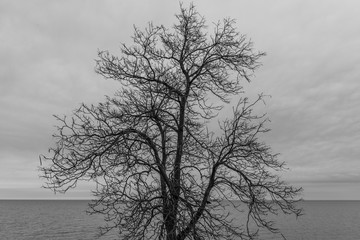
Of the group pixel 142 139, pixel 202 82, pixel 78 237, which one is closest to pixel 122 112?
pixel 142 139

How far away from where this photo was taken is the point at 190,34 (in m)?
9.77

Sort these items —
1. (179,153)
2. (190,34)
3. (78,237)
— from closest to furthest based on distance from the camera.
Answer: (179,153) → (190,34) → (78,237)

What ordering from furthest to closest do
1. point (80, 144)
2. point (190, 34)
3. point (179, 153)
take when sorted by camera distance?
point (190, 34) < point (179, 153) < point (80, 144)

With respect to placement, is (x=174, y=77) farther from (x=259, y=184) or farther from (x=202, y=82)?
(x=259, y=184)

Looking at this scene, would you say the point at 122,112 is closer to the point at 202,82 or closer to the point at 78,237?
the point at 202,82

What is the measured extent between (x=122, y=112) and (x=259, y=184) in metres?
3.92

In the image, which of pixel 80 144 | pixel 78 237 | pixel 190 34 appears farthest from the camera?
pixel 78 237

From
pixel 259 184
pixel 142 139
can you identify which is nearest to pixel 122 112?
pixel 142 139

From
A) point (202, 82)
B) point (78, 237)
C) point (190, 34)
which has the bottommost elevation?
point (78, 237)

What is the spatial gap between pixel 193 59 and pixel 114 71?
218 centimetres

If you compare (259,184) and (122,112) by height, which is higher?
(122,112)

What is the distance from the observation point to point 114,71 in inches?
366

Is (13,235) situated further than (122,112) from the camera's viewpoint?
Yes

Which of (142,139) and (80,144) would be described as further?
(142,139)
